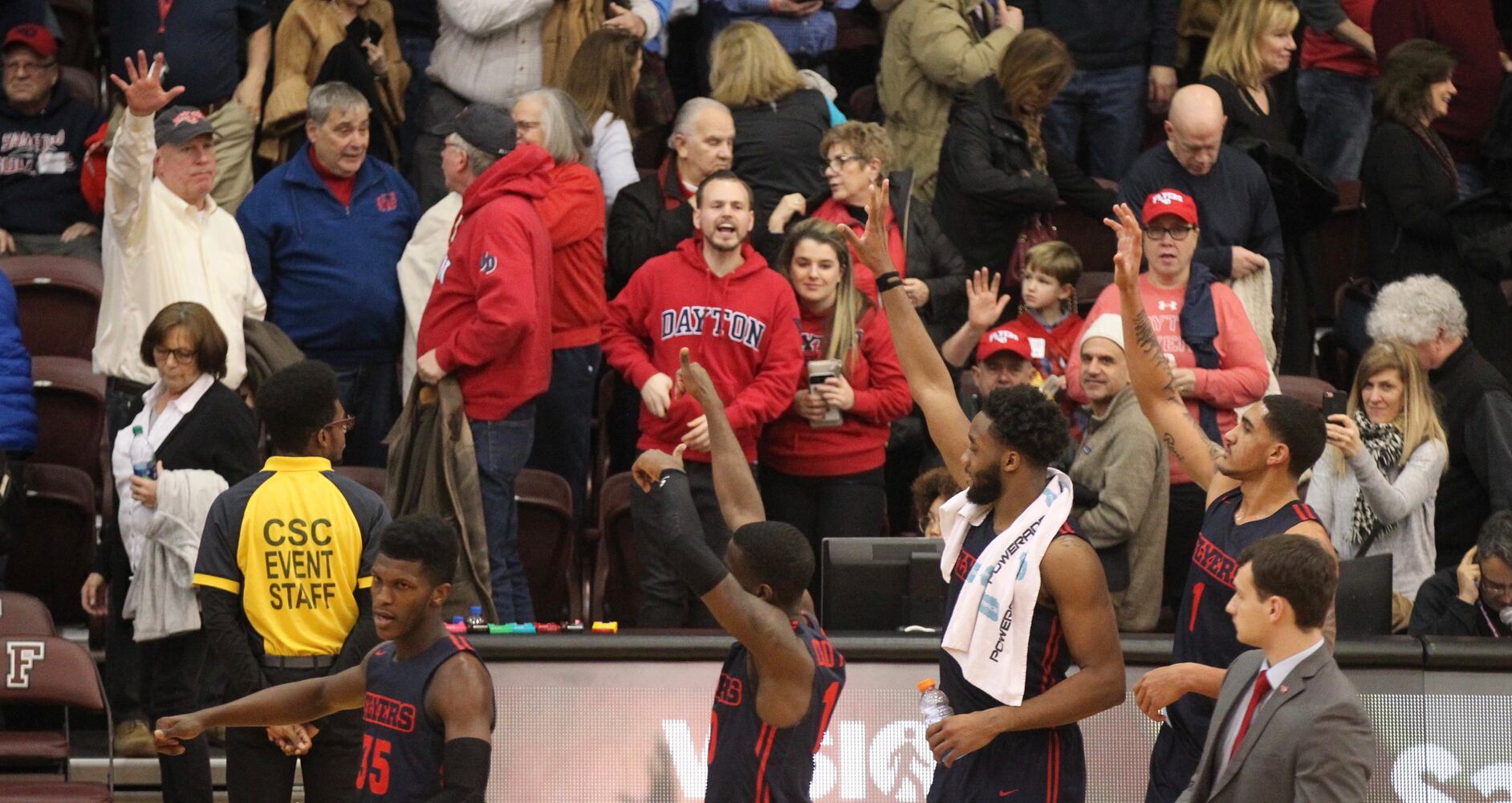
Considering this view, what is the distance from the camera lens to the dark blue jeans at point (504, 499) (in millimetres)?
7695

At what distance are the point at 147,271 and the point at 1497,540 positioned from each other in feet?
17.1

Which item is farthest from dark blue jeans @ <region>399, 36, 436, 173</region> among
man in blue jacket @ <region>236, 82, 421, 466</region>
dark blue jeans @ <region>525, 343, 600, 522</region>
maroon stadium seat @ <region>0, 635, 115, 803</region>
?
maroon stadium seat @ <region>0, 635, 115, 803</region>

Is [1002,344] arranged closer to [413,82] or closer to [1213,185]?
[1213,185]

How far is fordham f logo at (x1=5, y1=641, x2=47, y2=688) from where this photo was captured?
6984 mm

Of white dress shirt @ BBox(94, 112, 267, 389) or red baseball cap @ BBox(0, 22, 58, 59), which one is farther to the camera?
red baseball cap @ BBox(0, 22, 58, 59)

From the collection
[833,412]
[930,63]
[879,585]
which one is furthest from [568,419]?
[930,63]

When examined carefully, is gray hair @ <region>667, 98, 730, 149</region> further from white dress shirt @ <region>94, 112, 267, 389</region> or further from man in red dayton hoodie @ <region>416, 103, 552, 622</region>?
white dress shirt @ <region>94, 112, 267, 389</region>

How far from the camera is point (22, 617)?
7.23 metres

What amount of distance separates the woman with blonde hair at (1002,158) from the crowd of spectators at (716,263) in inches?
0.8

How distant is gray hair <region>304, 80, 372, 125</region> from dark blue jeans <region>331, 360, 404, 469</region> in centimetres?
109

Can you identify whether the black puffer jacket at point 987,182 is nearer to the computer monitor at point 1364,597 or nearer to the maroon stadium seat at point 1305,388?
the maroon stadium seat at point 1305,388

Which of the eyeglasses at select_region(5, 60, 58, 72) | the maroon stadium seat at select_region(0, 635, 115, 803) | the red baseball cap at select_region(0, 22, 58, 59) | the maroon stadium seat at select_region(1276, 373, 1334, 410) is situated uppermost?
the red baseball cap at select_region(0, 22, 58, 59)

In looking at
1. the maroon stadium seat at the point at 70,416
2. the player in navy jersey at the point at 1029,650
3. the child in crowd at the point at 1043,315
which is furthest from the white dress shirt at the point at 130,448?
the player in navy jersey at the point at 1029,650

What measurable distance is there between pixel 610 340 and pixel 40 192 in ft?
10.1
